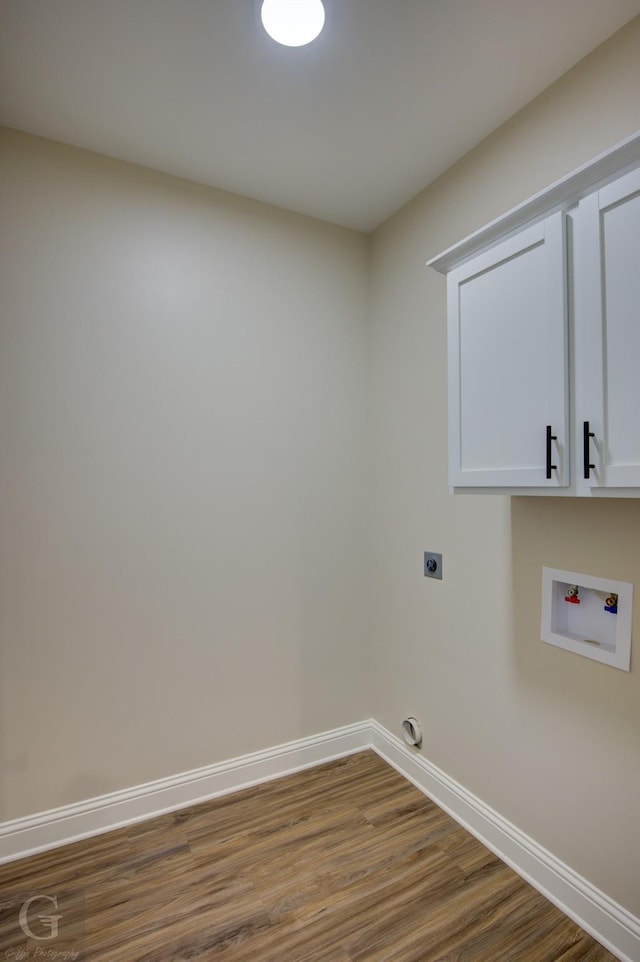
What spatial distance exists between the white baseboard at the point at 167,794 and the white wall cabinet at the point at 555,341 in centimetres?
159

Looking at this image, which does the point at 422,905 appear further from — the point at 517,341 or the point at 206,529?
the point at 517,341

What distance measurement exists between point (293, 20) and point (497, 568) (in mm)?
1895

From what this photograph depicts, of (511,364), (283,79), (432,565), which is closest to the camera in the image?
(511,364)

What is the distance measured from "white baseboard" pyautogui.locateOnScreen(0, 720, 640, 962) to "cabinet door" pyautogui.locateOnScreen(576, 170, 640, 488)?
1338mm

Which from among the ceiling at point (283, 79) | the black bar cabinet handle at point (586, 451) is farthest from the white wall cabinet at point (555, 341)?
the ceiling at point (283, 79)

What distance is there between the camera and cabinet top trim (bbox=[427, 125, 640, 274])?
115 centimetres

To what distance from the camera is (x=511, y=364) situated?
146cm

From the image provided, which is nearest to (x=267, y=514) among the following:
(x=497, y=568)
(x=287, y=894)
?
(x=497, y=568)

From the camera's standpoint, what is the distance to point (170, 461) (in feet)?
6.75

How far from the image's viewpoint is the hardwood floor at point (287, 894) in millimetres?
1417

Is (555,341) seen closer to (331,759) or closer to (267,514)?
(267,514)

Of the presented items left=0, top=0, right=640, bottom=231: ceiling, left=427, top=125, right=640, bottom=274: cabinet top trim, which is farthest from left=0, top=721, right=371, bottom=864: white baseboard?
left=0, top=0, right=640, bottom=231: ceiling

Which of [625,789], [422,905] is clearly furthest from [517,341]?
[422,905]

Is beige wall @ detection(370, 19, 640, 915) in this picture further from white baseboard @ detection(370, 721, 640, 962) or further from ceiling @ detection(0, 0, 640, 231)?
ceiling @ detection(0, 0, 640, 231)
